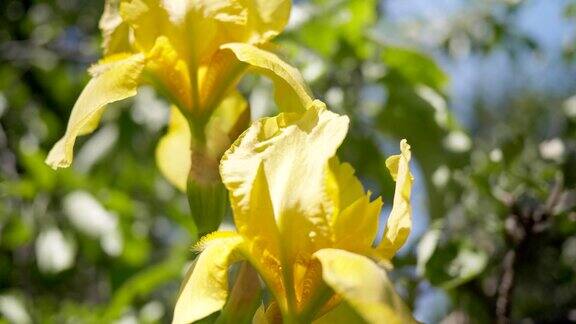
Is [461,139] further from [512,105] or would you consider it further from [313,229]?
[512,105]

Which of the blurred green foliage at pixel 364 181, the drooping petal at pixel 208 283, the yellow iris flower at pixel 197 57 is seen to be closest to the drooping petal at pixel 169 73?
the yellow iris flower at pixel 197 57

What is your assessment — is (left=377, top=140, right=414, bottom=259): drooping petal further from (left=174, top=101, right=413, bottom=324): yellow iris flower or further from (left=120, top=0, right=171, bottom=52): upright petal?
(left=120, top=0, right=171, bottom=52): upright petal

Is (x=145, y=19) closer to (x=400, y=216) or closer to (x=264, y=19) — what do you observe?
(x=264, y=19)

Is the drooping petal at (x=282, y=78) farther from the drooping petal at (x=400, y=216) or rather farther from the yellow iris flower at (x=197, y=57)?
the drooping petal at (x=400, y=216)

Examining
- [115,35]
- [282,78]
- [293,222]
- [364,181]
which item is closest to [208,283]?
[293,222]

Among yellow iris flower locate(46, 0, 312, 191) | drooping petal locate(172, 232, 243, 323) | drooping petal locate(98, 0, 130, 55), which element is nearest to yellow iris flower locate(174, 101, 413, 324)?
drooping petal locate(172, 232, 243, 323)
